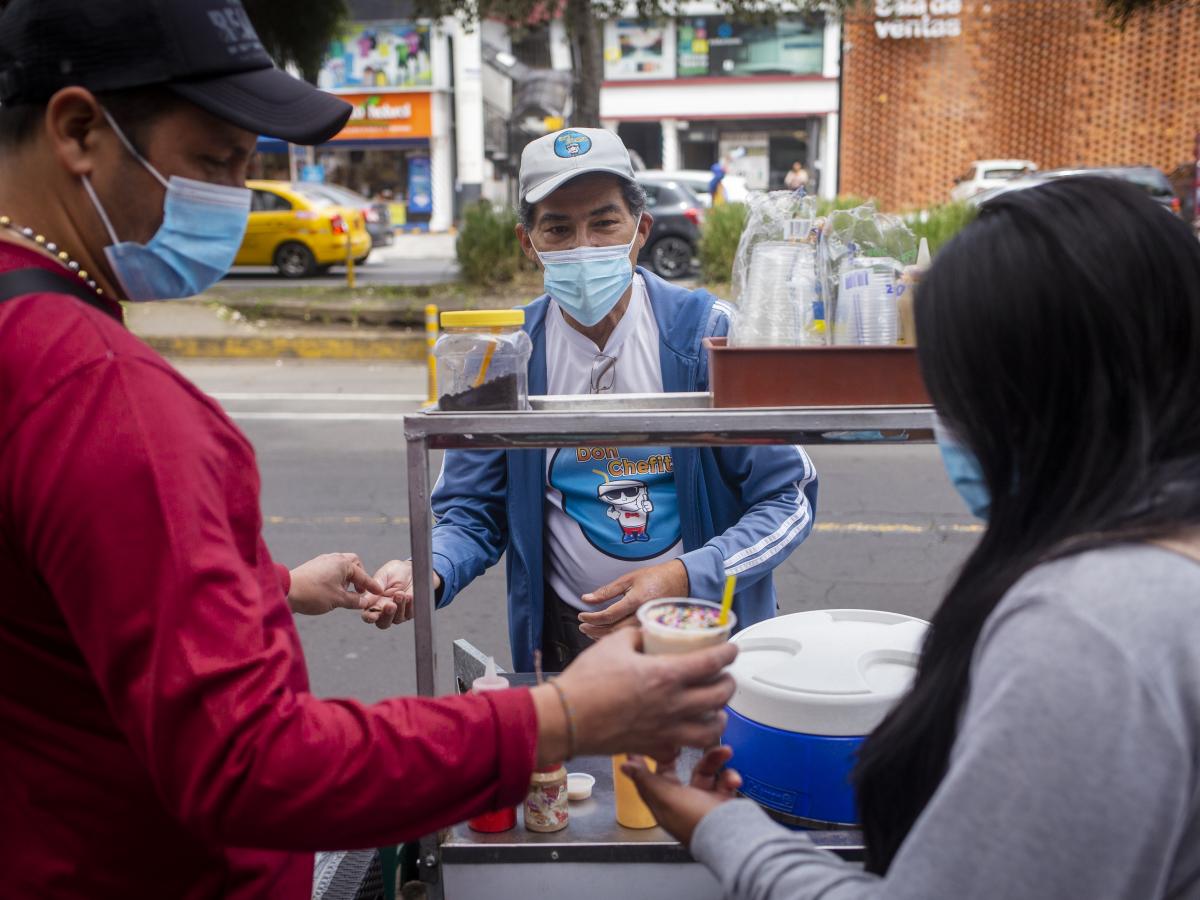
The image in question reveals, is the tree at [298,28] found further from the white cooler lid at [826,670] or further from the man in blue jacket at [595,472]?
the white cooler lid at [826,670]

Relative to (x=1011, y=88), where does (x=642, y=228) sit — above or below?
below

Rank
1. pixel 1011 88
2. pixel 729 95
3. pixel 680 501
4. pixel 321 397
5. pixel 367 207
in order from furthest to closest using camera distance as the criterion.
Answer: pixel 729 95 → pixel 1011 88 → pixel 367 207 → pixel 321 397 → pixel 680 501

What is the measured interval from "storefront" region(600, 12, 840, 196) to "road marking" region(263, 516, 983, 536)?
24332 mm

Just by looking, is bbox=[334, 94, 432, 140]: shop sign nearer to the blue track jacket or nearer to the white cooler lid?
the blue track jacket

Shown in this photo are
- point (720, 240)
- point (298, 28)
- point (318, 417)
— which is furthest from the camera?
point (720, 240)

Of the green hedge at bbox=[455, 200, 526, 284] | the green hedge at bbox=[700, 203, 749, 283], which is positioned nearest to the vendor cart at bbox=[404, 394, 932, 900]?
the green hedge at bbox=[700, 203, 749, 283]

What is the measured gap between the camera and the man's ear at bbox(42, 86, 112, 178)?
3.74 ft

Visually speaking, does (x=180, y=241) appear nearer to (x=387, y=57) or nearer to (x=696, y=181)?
(x=696, y=181)

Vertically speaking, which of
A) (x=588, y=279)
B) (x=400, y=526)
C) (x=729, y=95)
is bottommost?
(x=400, y=526)

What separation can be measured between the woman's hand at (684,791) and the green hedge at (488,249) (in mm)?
11366

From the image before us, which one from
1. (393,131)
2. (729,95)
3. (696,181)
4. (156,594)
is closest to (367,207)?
(696,181)

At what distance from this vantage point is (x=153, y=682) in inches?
40.5

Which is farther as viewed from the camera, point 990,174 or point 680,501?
point 990,174

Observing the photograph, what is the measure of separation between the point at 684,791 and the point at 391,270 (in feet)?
67.0
